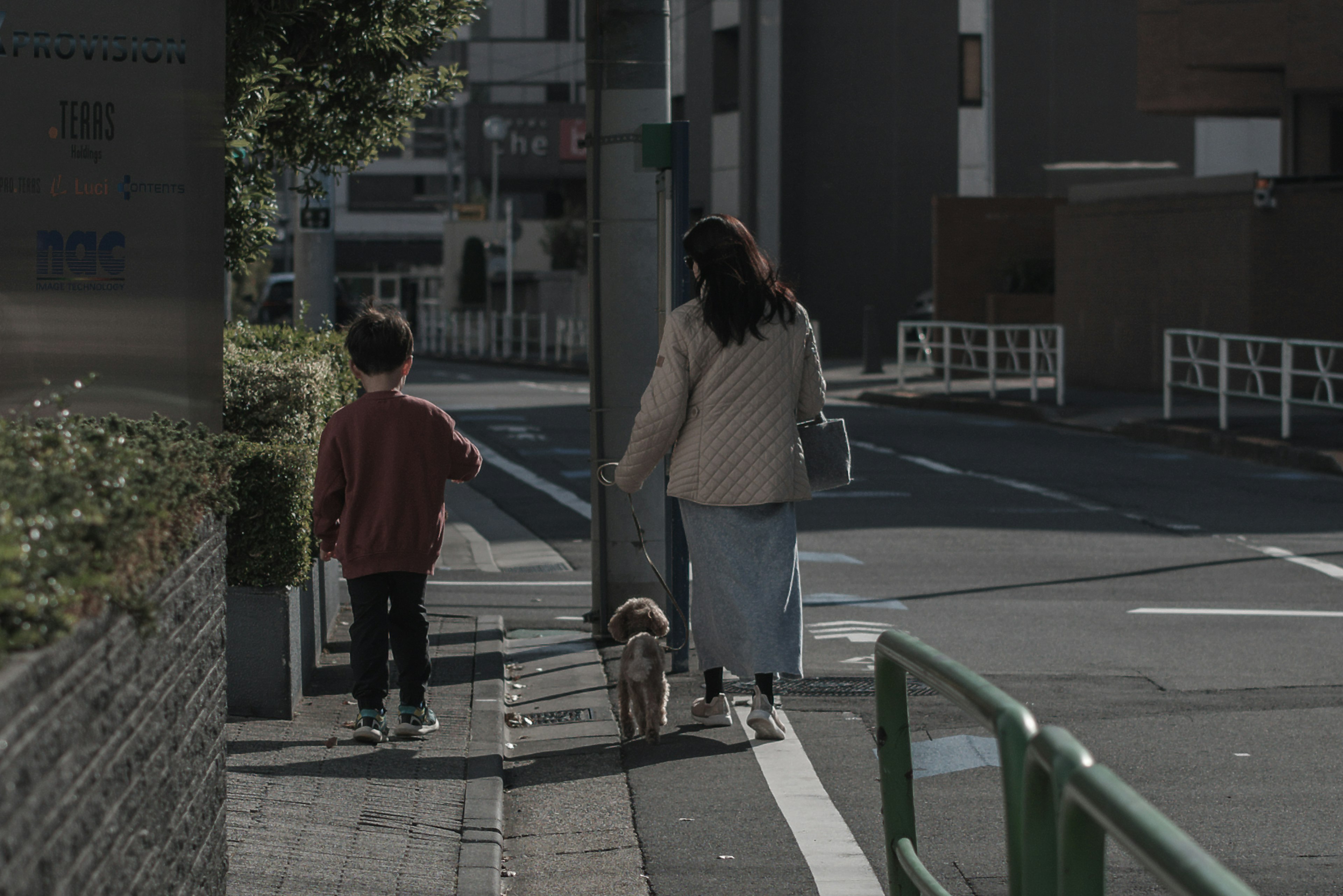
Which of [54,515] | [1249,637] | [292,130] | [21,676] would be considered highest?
[292,130]

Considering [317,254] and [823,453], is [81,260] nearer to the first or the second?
[823,453]

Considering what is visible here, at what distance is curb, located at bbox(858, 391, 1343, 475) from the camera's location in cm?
1661

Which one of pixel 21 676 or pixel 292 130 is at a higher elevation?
pixel 292 130

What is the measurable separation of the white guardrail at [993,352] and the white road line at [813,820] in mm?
17464

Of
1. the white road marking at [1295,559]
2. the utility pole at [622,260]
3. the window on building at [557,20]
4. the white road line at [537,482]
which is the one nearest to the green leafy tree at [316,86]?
the utility pole at [622,260]

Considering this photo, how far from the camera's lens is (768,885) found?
4.80 metres

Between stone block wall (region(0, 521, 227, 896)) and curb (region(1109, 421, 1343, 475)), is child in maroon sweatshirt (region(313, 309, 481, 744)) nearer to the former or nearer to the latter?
stone block wall (region(0, 521, 227, 896))

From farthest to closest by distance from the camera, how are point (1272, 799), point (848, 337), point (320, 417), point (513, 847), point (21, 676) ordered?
point (848, 337), point (320, 417), point (1272, 799), point (513, 847), point (21, 676)

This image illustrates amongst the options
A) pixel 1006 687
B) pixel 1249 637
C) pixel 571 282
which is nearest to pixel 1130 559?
pixel 1249 637

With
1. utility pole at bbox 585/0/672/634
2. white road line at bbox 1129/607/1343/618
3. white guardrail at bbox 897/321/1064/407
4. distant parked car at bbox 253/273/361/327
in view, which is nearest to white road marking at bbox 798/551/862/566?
white road line at bbox 1129/607/1343/618

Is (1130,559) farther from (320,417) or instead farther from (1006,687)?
(320,417)

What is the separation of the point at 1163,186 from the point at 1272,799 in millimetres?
22896

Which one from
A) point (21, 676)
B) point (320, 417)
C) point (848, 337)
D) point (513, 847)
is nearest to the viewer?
point (21, 676)

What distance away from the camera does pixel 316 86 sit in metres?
9.24
